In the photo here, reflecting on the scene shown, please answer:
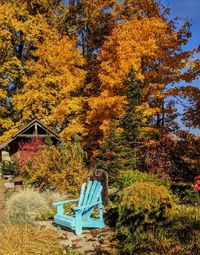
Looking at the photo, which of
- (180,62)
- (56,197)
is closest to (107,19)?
(180,62)

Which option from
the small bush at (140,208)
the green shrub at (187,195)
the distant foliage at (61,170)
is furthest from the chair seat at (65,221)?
the distant foliage at (61,170)

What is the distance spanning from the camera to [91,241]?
6.98 metres

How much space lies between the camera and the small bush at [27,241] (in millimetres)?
6082

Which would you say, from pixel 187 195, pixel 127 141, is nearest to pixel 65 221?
pixel 187 195

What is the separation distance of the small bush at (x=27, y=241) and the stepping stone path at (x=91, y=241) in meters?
0.29

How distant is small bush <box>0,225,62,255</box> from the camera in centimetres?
608

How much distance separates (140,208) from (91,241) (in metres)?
1.23

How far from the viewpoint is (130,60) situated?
17.4m

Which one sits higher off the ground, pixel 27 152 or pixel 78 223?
pixel 27 152

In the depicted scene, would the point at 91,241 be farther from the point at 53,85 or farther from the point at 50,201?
the point at 53,85

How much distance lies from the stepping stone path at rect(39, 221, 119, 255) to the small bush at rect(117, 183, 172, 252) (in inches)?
12.3

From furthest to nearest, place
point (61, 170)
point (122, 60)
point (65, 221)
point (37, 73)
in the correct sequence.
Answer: point (37, 73)
point (122, 60)
point (61, 170)
point (65, 221)

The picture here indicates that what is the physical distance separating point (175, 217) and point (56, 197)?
4624 mm

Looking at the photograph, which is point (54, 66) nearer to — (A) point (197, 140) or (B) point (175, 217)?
(A) point (197, 140)
